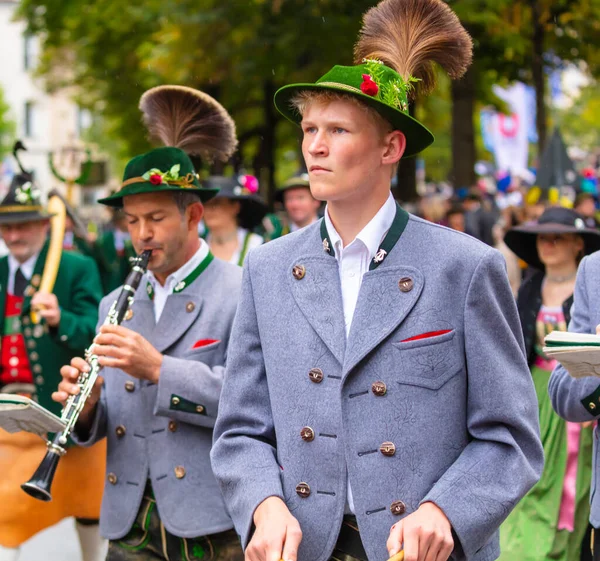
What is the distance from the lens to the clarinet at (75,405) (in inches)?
162

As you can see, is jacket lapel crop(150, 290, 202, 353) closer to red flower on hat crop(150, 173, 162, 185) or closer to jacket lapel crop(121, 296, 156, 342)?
jacket lapel crop(121, 296, 156, 342)

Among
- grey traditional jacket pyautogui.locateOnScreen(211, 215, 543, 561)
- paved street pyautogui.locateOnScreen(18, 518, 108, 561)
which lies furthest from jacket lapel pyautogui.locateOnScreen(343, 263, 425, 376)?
Answer: paved street pyautogui.locateOnScreen(18, 518, 108, 561)

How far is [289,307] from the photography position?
10.1ft

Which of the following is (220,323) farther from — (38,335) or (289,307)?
(38,335)

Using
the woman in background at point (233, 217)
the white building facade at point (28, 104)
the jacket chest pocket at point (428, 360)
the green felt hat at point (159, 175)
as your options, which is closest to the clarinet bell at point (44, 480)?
the green felt hat at point (159, 175)

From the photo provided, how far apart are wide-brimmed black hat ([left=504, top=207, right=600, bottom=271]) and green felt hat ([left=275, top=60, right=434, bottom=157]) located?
12.6 ft

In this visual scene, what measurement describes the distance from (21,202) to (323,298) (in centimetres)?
442

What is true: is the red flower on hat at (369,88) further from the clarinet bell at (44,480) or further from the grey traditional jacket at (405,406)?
the clarinet bell at (44,480)

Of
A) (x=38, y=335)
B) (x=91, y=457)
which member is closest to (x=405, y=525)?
(x=91, y=457)

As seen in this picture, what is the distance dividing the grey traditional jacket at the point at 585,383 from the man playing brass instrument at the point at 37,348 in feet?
9.11

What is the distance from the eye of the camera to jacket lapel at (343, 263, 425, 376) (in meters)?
2.90

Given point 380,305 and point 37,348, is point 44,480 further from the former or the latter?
point 37,348

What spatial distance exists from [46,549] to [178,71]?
903 cm

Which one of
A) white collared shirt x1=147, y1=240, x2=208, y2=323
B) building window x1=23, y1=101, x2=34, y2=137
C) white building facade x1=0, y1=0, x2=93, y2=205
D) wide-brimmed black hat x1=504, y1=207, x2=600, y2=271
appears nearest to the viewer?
white collared shirt x1=147, y1=240, x2=208, y2=323
